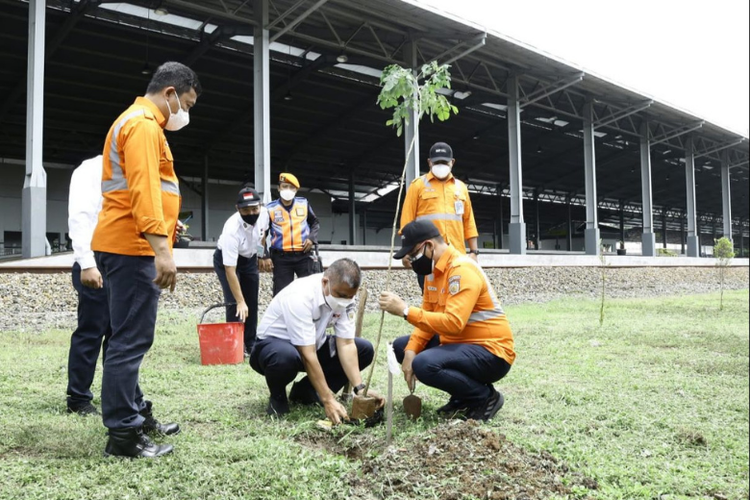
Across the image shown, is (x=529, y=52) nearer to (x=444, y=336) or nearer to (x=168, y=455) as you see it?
(x=444, y=336)

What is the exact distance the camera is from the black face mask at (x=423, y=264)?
3.42 meters

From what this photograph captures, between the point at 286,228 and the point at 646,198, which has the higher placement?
the point at 646,198

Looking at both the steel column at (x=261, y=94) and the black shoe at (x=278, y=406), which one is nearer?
the black shoe at (x=278, y=406)

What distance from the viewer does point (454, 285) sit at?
3205mm

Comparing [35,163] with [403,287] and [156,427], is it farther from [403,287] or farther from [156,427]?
[156,427]

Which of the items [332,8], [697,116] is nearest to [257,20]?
[332,8]

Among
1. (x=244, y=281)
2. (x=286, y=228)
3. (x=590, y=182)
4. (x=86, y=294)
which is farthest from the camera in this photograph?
(x=590, y=182)

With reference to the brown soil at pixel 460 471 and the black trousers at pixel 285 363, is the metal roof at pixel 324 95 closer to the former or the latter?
the black trousers at pixel 285 363

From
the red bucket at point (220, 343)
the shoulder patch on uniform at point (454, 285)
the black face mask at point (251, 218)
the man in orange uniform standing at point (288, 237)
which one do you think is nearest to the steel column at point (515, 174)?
the man in orange uniform standing at point (288, 237)

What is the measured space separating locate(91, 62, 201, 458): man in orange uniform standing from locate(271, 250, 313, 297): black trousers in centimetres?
292

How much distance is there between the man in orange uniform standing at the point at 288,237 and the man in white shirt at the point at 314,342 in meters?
2.02

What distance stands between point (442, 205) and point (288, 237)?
155 centimetres

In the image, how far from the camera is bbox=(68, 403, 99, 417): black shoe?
3348mm

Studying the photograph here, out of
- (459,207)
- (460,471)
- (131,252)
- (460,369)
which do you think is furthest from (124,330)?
(459,207)
